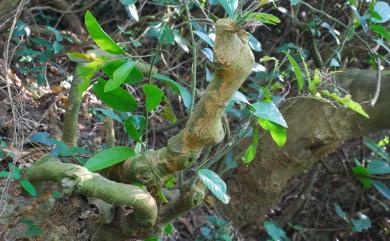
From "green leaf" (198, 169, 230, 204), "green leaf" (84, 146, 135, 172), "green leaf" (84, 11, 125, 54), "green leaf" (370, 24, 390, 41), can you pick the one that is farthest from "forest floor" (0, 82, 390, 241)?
"green leaf" (370, 24, 390, 41)

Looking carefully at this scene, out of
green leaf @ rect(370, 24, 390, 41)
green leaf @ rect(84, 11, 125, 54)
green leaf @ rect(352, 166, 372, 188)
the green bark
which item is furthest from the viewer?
green leaf @ rect(352, 166, 372, 188)

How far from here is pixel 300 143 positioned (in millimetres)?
2469

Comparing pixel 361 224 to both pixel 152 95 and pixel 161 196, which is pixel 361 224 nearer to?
pixel 161 196

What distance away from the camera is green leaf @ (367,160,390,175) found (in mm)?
2885

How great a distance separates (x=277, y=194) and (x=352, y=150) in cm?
92

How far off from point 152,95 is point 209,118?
187mm

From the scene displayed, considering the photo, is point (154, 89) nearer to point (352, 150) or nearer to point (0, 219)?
point (0, 219)

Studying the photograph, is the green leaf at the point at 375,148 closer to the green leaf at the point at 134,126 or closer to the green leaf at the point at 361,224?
the green leaf at the point at 361,224

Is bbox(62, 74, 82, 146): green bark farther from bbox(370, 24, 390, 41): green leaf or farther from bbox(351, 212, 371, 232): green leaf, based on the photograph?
bbox(351, 212, 371, 232): green leaf

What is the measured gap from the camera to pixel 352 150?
3.37 m

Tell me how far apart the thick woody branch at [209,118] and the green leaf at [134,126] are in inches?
2.3

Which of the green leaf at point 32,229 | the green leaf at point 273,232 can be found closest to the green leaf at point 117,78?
the green leaf at point 32,229

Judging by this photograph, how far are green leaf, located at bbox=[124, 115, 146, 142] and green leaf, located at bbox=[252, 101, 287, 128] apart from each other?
1.00 ft

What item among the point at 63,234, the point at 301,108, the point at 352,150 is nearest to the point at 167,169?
the point at 63,234
